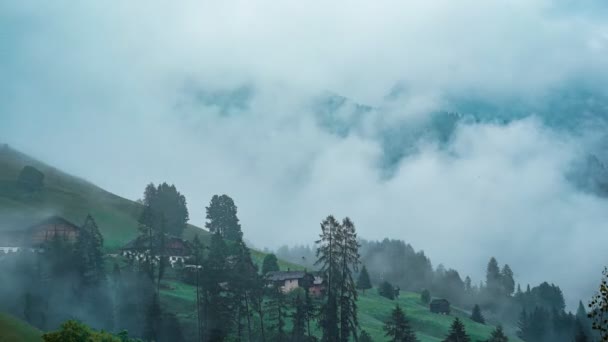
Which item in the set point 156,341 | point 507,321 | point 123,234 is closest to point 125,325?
point 156,341

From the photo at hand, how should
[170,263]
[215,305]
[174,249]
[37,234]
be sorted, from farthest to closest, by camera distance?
[174,249], [37,234], [170,263], [215,305]

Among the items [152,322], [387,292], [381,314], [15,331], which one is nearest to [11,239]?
[152,322]

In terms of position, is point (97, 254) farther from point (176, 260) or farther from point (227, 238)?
point (227, 238)

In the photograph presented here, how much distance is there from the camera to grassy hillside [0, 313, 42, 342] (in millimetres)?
70544

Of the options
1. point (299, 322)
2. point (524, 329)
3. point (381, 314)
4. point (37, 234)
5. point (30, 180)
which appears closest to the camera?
point (299, 322)

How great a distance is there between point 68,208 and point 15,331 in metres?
105

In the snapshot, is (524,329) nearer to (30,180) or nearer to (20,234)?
(20,234)

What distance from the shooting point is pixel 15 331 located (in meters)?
73.4

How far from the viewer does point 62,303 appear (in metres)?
96.6

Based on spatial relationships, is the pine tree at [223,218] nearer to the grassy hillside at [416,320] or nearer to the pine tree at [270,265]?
the pine tree at [270,265]

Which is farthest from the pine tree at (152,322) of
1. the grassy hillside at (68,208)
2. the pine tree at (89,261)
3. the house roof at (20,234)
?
the grassy hillside at (68,208)

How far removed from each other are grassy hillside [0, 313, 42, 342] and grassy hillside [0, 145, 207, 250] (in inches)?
2551

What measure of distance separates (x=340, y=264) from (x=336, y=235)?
374cm

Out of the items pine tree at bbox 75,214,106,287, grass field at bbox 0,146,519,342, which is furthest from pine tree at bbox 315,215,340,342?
pine tree at bbox 75,214,106,287
